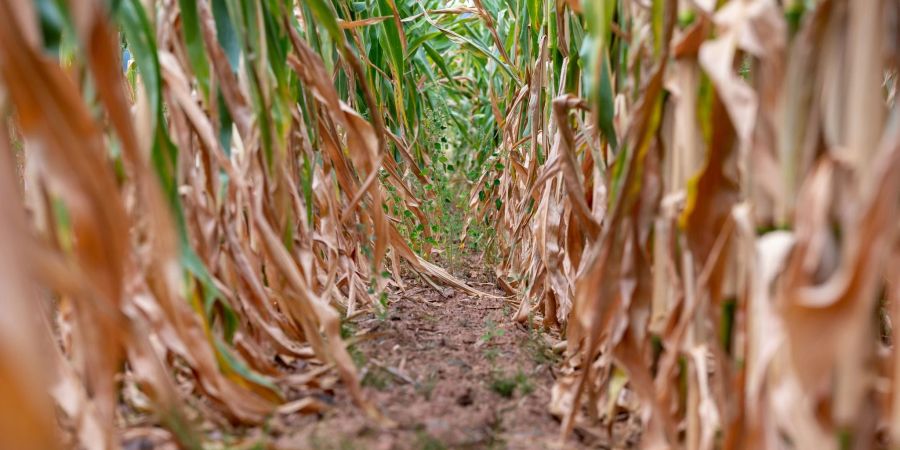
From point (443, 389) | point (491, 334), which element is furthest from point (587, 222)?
point (491, 334)

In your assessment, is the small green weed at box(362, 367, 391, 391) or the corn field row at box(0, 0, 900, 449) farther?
the small green weed at box(362, 367, 391, 391)

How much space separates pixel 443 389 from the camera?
34.7 inches

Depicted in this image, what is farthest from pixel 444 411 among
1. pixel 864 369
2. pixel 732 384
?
pixel 864 369

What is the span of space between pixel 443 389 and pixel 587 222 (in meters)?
0.29

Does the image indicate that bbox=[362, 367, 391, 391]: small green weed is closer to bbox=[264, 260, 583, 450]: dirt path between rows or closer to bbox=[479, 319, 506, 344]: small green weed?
bbox=[264, 260, 583, 450]: dirt path between rows

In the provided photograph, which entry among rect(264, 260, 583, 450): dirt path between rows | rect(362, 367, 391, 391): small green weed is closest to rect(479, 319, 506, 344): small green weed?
rect(264, 260, 583, 450): dirt path between rows

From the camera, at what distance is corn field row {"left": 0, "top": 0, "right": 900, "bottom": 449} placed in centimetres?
44

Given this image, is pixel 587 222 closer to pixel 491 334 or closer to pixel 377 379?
pixel 377 379

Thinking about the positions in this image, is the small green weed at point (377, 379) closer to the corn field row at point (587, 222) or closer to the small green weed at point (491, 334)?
the corn field row at point (587, 222)

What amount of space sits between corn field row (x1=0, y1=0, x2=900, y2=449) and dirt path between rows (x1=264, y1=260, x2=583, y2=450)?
3cm

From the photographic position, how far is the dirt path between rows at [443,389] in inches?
27.2

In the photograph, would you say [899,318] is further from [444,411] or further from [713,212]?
[444,411]

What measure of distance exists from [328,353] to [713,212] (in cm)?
43

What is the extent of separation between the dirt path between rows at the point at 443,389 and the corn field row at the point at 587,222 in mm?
33
